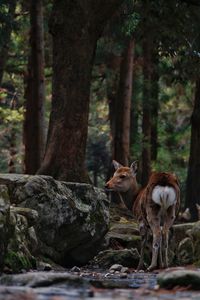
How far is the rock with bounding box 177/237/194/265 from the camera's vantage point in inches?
545

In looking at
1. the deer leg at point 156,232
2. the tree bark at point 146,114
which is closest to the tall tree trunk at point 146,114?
the tree bark at point 146,114

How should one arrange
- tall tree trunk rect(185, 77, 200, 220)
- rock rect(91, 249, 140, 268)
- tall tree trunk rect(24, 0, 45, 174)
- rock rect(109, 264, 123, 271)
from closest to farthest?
rock rect(109, 264, 123, 271) < rock rect(91, 249, 140, 268) < tall tree trunk rect(24, 0, 45, 174) < tall tree trunk rect(185, 77, 200, 220)

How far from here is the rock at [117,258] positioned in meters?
13.2

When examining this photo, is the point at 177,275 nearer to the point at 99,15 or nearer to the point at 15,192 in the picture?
the point at 15,192

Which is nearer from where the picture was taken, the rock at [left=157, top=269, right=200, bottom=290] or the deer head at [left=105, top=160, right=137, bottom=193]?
the rock at [left=157, top=269, right=200, bottom=290]

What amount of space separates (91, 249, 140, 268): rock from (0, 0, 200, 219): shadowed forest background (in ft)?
9.22

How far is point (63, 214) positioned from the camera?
42.2ft

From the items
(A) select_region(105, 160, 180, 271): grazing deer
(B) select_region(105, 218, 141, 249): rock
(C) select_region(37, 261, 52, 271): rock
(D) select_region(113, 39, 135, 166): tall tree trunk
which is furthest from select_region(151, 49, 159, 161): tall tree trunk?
(C) select_region(37, 261, 52, 271): rock

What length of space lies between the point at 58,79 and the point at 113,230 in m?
3.60

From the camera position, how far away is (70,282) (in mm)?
7059

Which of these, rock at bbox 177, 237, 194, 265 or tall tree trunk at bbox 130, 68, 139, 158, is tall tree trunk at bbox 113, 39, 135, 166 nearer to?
tall tree trunk at bbox 130, 68, 139, 158

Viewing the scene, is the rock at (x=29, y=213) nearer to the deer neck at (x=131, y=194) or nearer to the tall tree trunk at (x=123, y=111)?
the deer neck at (x=131, y=194)

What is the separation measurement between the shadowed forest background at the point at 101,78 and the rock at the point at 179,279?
8.83 metres

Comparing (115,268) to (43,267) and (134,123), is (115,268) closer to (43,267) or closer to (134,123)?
(43,267)
